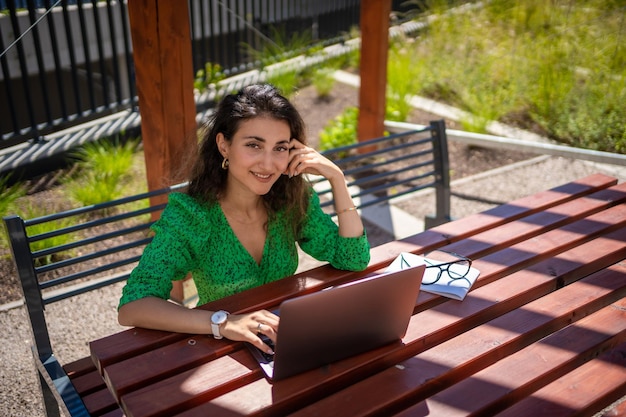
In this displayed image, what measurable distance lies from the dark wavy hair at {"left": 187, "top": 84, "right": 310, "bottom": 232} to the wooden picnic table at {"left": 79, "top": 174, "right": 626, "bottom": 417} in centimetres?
29

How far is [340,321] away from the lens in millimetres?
1727

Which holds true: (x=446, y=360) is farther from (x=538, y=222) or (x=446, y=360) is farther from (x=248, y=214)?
(x=538, y=222)

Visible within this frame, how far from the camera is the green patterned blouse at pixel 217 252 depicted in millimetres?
2145

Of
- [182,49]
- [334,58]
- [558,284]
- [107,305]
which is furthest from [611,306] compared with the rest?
[334,58]

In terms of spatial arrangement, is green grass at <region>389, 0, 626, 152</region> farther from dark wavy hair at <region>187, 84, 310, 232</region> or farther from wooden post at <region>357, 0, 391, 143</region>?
dark wavy hair at <region>187, 84, 310, 232</region>

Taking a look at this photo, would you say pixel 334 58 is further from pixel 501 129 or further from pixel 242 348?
pixel 242 348

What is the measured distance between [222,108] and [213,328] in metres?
0.84

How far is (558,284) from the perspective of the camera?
236 cm

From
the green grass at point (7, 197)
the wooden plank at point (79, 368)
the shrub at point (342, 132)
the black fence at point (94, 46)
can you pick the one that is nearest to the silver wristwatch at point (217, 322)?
the wooden plank at point (79, 368)

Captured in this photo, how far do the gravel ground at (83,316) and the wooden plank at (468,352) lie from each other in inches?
72.0

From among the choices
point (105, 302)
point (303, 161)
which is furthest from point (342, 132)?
point (303, 161)

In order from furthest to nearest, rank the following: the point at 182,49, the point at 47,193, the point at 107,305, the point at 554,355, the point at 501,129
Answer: the point at 501,129 → the point at 47,193 → the point at 107,305 → the point at 182,49 → the point at 554,355

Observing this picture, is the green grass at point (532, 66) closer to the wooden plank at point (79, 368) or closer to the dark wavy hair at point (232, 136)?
the dark wavy hair at point (232, 136)

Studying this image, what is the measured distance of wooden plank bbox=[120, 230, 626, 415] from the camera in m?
1.71
